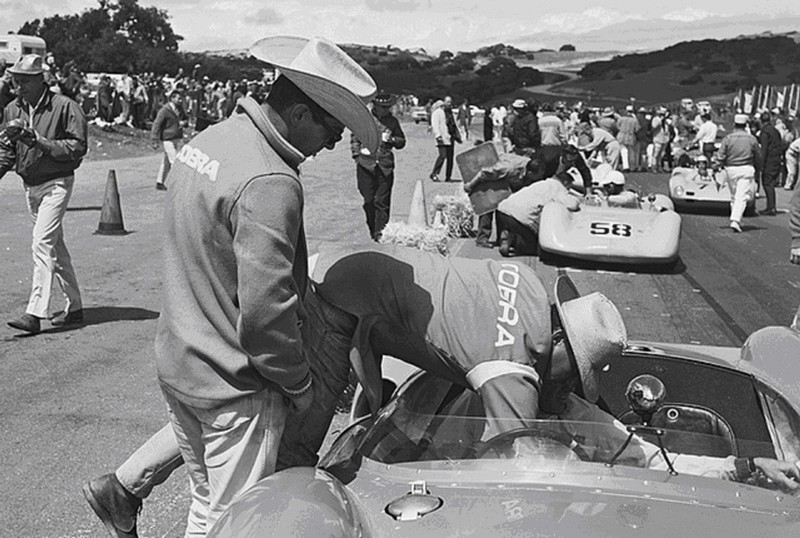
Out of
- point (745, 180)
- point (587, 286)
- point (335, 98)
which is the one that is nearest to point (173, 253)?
point (335, 98)

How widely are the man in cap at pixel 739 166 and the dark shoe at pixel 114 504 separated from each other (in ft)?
47.3

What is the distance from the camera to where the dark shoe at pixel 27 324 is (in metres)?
7.55

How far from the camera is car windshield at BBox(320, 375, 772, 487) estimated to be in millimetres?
3262

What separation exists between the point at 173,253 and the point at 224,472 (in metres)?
0.70

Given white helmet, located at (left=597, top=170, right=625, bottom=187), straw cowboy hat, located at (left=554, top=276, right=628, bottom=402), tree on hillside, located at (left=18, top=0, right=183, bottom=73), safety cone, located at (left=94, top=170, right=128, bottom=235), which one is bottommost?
tree on hillside, located at (left=18, top=0, right=183, bottom=73)

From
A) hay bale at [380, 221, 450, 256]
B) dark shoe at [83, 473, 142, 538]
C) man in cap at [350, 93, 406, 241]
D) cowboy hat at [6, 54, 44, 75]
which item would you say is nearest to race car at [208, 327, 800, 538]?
dark shoe at [83, 473, 142, 538]

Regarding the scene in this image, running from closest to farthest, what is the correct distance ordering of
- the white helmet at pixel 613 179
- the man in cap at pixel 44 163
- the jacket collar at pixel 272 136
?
the jacket collar at pixel 272 136
the man in cap at pixel 44 163
the white helmet at pixel 613 179

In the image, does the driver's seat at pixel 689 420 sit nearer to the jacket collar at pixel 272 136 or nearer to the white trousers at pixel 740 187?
the jacket collar at pixel 272 136

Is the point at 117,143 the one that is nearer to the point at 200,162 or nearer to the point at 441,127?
the point at 441,127

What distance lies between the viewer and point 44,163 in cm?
762

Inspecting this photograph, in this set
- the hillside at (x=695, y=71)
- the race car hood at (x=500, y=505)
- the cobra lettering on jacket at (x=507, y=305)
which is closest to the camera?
the race car hood at (x=500, y=505)

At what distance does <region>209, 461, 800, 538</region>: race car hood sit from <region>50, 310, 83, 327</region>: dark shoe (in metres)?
5.21

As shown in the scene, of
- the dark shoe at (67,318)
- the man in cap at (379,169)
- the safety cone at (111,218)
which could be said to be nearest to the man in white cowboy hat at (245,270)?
the dark shoe at (67,318)

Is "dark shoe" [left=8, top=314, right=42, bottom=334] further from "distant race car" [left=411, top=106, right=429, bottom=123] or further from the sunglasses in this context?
"distant race car" [left=411, top=106, right=429, bottom=123]
